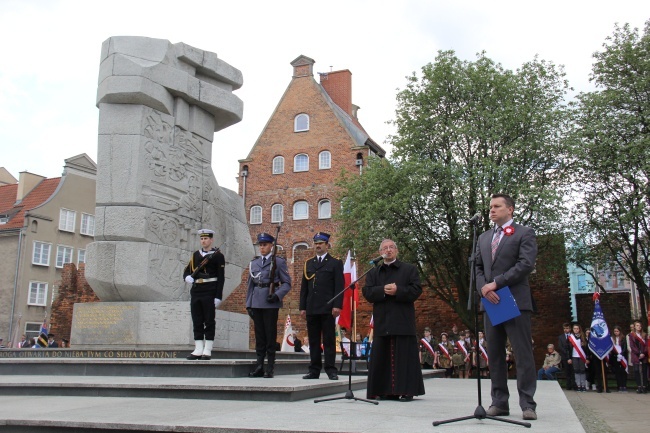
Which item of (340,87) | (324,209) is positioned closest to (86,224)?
(324,209)

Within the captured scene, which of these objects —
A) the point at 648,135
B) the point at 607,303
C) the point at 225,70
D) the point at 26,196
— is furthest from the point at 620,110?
the point at 26,196

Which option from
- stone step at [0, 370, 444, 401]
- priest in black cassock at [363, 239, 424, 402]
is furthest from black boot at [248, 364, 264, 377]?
priest in black cassock at [363, 239, 424, 402]

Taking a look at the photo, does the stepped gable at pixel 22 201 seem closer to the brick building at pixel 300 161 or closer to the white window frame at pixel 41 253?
the white window frame at pixel 41 253

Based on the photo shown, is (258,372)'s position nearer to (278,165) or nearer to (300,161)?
(300,161)

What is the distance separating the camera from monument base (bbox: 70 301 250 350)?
9414mm

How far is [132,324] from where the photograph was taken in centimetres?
947

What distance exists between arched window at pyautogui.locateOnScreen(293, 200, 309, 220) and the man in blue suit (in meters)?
32.5

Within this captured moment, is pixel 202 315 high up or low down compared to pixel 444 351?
up

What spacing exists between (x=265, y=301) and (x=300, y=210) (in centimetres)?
3014

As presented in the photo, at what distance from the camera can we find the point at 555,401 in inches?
283

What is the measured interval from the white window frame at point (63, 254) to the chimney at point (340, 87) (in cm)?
1803

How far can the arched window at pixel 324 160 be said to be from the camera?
3772 cm

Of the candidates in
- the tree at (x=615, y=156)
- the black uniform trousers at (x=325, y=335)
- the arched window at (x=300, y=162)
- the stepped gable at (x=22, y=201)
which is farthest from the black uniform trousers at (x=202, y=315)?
the arched window at (x=300, y=162)

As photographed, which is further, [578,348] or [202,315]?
[578,348]
